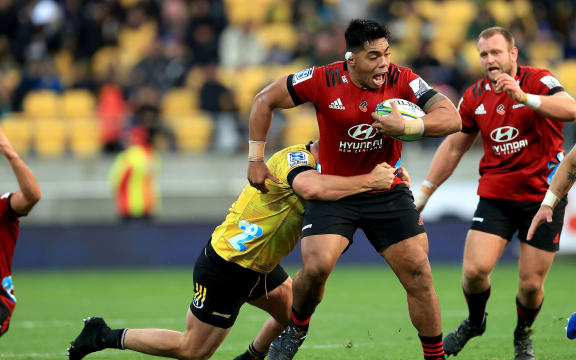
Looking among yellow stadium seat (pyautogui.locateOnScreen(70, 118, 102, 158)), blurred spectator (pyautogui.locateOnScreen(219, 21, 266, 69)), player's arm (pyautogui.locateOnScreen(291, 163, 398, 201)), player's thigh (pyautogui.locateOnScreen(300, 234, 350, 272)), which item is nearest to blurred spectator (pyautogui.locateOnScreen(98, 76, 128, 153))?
yellow stadium seat (pyautogui.locateOnScreen(70, 118, 102, 158))

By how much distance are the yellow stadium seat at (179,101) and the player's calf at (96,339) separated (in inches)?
440

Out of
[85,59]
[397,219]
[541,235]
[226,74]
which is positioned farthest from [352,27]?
[85,59]

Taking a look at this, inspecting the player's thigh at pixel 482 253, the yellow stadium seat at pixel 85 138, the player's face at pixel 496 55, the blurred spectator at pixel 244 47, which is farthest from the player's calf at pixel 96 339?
the blurred spectator at pixel 244 47

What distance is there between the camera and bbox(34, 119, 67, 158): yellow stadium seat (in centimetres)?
1712

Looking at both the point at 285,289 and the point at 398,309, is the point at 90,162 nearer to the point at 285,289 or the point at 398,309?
the point at 398,309

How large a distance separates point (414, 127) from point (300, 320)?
5.43ft

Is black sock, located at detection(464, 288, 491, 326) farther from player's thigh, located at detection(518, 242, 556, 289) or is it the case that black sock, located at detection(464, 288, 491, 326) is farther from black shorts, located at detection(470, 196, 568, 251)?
black shorts, located at detection(470, 196, 568, 251)

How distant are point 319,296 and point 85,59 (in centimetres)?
1441

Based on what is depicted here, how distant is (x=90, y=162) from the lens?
1694 cm

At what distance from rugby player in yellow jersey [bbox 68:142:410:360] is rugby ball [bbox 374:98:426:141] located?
1.32 feet

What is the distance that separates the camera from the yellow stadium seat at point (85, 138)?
16.9m

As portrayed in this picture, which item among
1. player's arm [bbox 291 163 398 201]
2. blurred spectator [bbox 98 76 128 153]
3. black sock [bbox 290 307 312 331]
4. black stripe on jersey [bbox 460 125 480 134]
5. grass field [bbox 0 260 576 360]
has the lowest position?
grass field [bbox 0 260 576 360]

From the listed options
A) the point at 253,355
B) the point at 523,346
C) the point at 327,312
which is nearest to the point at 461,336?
the point at 523,346

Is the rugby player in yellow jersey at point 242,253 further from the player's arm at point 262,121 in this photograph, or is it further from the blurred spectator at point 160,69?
the blurred spectator at point 160,69
